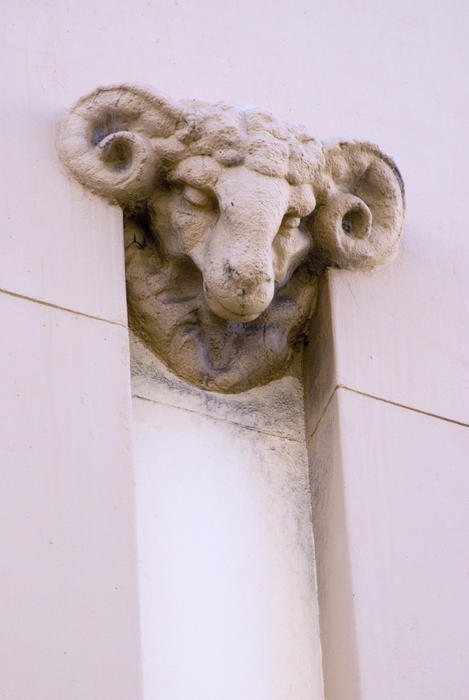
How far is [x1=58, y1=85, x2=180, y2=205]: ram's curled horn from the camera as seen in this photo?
3359 mm

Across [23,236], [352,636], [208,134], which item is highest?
[208,134]

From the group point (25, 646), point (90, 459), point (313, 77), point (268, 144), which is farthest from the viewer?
point (313, 77)

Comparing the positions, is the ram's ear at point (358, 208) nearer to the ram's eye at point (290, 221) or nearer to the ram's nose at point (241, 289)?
the ram's eye at point (290, 221)

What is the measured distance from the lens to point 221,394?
3467 mm

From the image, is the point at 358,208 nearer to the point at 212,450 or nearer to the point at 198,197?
the point at 198,197

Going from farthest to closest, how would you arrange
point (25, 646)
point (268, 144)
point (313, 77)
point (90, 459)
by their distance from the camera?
point (313, 77), point (268, 144), point (90, 459), point (25, 646)

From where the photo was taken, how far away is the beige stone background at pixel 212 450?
300 centimetres

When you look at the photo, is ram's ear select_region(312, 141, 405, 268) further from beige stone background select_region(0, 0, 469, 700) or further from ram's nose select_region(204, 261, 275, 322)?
ram's nose select_region(204, 261, 275, 322)

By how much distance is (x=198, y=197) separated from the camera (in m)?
3.34

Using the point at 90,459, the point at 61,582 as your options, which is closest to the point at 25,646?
the point at 61,582

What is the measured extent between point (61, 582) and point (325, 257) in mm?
912

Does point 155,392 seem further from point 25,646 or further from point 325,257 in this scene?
point 25,646

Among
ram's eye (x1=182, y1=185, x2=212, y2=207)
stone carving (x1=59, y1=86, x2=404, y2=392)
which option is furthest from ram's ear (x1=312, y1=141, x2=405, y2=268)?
ram's eye (x1=182, y1=185, x2=212, y2=207)

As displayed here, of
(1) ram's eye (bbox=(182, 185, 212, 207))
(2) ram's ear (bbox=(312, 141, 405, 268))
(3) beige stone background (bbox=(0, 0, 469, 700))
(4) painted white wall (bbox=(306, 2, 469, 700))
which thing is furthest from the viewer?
(2) ram's ear (bbox=(312, 141, 405, 268))
